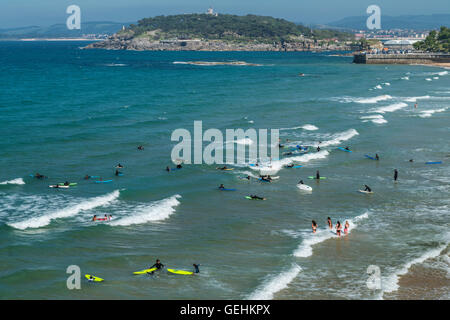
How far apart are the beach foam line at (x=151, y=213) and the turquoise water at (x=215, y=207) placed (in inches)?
5.6

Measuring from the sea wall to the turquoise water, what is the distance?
111 m

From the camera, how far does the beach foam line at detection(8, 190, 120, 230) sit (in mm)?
34344

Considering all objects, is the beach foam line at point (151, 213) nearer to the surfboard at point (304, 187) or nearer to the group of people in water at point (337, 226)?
the group of people in water at point (337, 226)

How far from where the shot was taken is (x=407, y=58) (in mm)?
186750

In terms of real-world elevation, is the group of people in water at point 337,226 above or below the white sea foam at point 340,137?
below

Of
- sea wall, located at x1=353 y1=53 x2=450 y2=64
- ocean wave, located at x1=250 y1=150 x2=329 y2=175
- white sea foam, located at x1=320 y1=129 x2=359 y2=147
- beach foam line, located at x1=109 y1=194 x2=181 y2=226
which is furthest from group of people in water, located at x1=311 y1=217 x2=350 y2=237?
→ sea wall, located at x1=353 y1=53 x2=450 y2=64

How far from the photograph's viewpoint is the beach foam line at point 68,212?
34.3 metres

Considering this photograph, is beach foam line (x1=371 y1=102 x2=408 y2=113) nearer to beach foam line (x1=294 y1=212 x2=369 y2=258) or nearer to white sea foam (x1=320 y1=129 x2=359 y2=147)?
white sea foam (x1=320 y1=129 x2=359 y2=147)

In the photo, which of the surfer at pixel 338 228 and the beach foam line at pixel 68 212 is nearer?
the surfer at pixel 338 228

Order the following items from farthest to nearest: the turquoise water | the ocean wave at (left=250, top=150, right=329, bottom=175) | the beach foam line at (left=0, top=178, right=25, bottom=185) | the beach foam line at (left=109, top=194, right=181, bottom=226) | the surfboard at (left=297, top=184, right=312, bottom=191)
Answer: the ocean wave at (left=250, top=150, right=329, bottom=175) < the beach foam line at (left=0, top=178, right=25, bottom=185) < the surfboard at (left=297, top=184, right=312, bottom=191) < the beach foam line at (left=109, top=194, right=181, bottom=226) < the turquoise water

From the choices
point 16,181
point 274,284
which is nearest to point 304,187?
point 274,284

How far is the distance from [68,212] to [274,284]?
1718 cm

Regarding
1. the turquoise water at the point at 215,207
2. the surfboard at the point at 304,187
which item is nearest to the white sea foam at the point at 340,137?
the turquoise water at the point at 215,207
